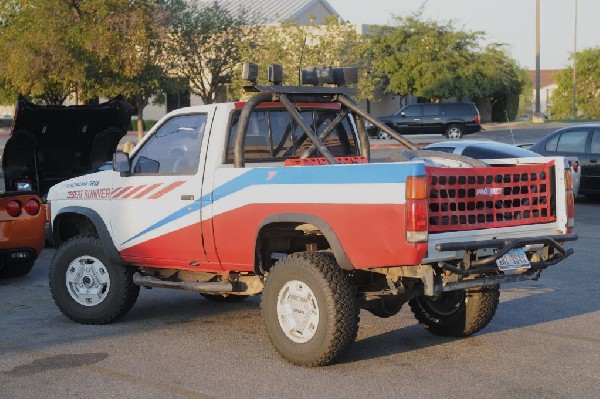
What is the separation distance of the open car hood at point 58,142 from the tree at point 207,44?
25.9 meters

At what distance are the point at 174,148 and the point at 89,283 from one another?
1549 millimetres

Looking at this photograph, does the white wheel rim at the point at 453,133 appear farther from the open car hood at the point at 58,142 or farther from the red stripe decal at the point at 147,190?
the red stripe decal at the point at 147,190

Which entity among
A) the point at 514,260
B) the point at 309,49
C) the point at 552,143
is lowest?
the point at 514,260

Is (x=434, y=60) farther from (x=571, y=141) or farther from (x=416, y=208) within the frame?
(x=416, y=208)

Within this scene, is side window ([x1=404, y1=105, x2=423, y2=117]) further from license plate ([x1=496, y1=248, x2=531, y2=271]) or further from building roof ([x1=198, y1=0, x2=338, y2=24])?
license plate ([x1=496, y1=248, x2=531, y2=271])

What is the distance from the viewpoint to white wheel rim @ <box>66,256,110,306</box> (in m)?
8.92

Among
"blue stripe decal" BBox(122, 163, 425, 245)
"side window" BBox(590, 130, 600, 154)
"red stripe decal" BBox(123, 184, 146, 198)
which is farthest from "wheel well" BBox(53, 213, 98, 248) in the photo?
"side window" BBox(590, 130, 600, 154)

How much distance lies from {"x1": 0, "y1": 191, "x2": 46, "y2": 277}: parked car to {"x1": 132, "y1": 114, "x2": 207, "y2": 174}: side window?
2.89 metres

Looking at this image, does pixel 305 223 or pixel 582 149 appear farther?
pixel 582 149

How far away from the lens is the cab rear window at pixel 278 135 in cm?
826

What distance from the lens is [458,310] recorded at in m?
8.14

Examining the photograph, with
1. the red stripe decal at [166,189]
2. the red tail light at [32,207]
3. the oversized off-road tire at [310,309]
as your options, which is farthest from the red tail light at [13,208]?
the oversized off-road tire at [310,309]

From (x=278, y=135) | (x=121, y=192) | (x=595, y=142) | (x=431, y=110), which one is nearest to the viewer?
(x=278, y=135)

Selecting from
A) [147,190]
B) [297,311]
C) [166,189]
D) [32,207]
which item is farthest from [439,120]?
[297,311]
